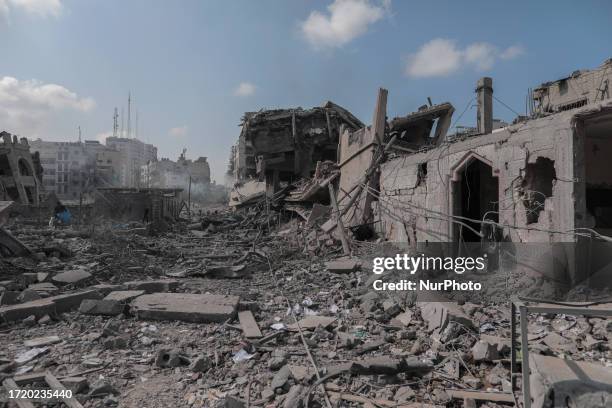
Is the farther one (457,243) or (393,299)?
(457,243)

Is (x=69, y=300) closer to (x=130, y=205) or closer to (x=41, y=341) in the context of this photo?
(x=41, y=341)

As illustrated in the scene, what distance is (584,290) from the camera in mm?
6242

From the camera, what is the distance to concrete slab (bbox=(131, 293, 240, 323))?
5.79 m

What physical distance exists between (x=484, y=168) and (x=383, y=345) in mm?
6856

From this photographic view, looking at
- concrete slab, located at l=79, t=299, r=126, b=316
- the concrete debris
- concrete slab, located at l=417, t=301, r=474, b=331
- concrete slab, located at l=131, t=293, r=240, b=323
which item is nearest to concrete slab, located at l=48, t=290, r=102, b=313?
concrete slab, located at l=79, t=299, r=126, b=316

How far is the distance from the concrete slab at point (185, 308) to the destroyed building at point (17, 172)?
28957 mm

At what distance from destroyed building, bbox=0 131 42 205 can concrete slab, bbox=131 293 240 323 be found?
95.0 ft

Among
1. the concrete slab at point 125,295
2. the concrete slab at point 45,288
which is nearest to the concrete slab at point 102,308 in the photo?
the concrete slab at point 125,295

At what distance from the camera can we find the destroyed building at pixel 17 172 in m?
29.5

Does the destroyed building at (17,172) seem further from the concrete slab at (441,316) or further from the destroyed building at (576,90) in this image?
the destroyed building at (576,90)

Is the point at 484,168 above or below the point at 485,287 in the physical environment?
above

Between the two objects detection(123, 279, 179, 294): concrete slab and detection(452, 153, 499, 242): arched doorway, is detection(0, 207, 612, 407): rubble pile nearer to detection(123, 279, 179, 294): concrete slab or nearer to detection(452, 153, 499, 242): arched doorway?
detection(123, 279, 179, 294): concrete slab

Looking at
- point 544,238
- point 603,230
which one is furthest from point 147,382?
point 603,230

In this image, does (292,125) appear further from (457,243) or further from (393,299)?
(393,299)
